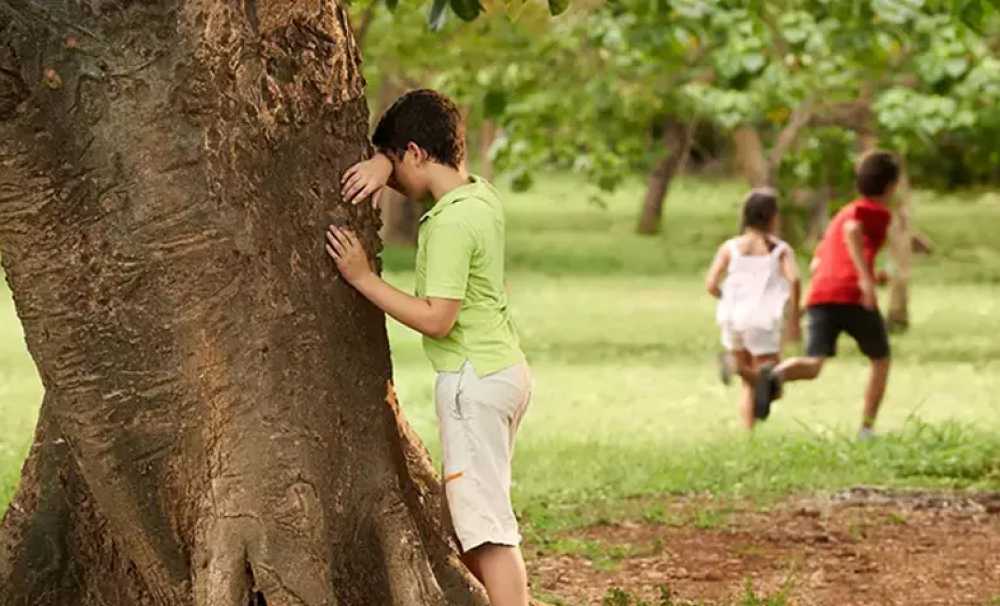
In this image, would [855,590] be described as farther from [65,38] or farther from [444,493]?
[65,38]

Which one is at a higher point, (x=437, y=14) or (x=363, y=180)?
(x=437, y=14)

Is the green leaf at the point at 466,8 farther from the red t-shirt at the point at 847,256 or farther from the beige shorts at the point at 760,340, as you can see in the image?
the beige shorts at the point at 760,340

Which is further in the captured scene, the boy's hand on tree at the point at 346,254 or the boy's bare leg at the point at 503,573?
the boy's bare leg at the point at 503,573

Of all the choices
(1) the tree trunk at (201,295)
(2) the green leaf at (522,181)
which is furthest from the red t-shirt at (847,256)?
(1) the tree trunk at (201,295)

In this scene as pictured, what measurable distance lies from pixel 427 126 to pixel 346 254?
0.41 meters

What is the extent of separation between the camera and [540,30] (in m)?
17.2

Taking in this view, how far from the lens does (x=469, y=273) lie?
5730mm

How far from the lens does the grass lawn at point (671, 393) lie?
1001 centimetres

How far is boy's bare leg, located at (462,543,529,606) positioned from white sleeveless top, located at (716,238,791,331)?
618cm

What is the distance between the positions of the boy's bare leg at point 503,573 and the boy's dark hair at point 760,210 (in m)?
6.36

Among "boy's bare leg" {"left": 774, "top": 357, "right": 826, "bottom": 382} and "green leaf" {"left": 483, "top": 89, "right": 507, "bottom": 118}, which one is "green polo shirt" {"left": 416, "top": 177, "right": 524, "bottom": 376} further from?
"green leaf" {"left": 483, "top": 89, "right": 507, "bottom": 118}

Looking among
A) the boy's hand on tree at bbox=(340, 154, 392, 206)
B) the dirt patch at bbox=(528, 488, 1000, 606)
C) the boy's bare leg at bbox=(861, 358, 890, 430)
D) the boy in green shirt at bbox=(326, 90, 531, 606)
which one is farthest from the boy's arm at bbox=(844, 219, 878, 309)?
the boy's hand on tree at bbox=(340, 154, 392, 206)

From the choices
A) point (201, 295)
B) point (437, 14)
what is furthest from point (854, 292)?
point (201, 295)

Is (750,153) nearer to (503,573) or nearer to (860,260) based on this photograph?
(860,260)
